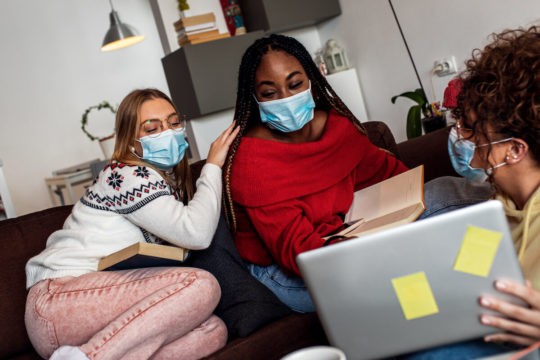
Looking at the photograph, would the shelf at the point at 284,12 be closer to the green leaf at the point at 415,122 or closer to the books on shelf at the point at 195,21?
the books on shelf at the point at 195,21

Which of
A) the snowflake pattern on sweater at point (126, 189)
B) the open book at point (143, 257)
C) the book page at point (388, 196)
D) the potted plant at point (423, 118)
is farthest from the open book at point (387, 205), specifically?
the potted plant at point (423, 118)

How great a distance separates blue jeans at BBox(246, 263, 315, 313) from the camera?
68.2 inches

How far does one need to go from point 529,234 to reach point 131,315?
3.04ft

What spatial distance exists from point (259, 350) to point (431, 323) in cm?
59

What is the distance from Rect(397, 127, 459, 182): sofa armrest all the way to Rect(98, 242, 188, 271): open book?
92 cm

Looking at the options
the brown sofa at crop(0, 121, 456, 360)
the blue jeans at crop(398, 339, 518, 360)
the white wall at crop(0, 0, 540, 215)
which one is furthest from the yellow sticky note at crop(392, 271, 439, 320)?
the white wall at crop(0, 0, 540, 215)

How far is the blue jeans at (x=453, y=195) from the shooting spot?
170 centimetres

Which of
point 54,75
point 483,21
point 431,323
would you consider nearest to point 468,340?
point 431,323

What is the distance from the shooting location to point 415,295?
1055 millimetres

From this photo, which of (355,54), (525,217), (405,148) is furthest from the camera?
→ (355,54)

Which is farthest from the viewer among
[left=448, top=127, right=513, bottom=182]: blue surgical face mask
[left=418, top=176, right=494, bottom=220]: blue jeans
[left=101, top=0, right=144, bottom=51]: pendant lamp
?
[left=101, top=0, right=144, bottom=51]: pendant lamp

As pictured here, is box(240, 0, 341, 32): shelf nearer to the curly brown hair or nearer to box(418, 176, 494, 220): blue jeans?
box(418, 176, 494, 220): blue jeans

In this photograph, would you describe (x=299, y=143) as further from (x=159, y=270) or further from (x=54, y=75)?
(x=54, y=75)

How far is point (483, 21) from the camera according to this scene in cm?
294
